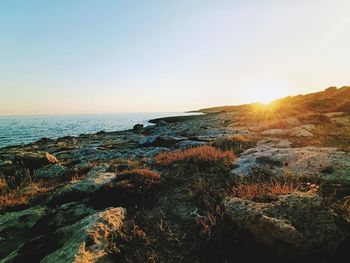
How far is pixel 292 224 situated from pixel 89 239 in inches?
168

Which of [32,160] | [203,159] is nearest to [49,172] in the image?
[32,160]

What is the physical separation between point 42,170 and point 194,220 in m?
12.0

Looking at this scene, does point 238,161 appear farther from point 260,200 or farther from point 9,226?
point 9,226

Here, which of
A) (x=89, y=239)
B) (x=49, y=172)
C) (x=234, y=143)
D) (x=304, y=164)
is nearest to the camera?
(x=89, y=239)

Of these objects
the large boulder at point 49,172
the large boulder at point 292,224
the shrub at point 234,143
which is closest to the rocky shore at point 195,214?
the large boulder at point 292,224

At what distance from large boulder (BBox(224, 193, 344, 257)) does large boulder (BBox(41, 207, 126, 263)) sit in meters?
2.91

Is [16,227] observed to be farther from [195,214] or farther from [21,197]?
[195,214]

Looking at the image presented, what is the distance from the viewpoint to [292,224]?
15.8 feet

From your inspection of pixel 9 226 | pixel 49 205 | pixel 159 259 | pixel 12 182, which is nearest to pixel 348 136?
pixel 159 259

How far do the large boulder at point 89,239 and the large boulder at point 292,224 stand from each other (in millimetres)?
2908

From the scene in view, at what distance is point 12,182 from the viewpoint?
42.1 feet

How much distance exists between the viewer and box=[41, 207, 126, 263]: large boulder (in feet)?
16.2

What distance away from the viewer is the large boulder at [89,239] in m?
4.95

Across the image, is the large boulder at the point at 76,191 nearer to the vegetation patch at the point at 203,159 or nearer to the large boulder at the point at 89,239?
the large boulder at the point at 89,239
